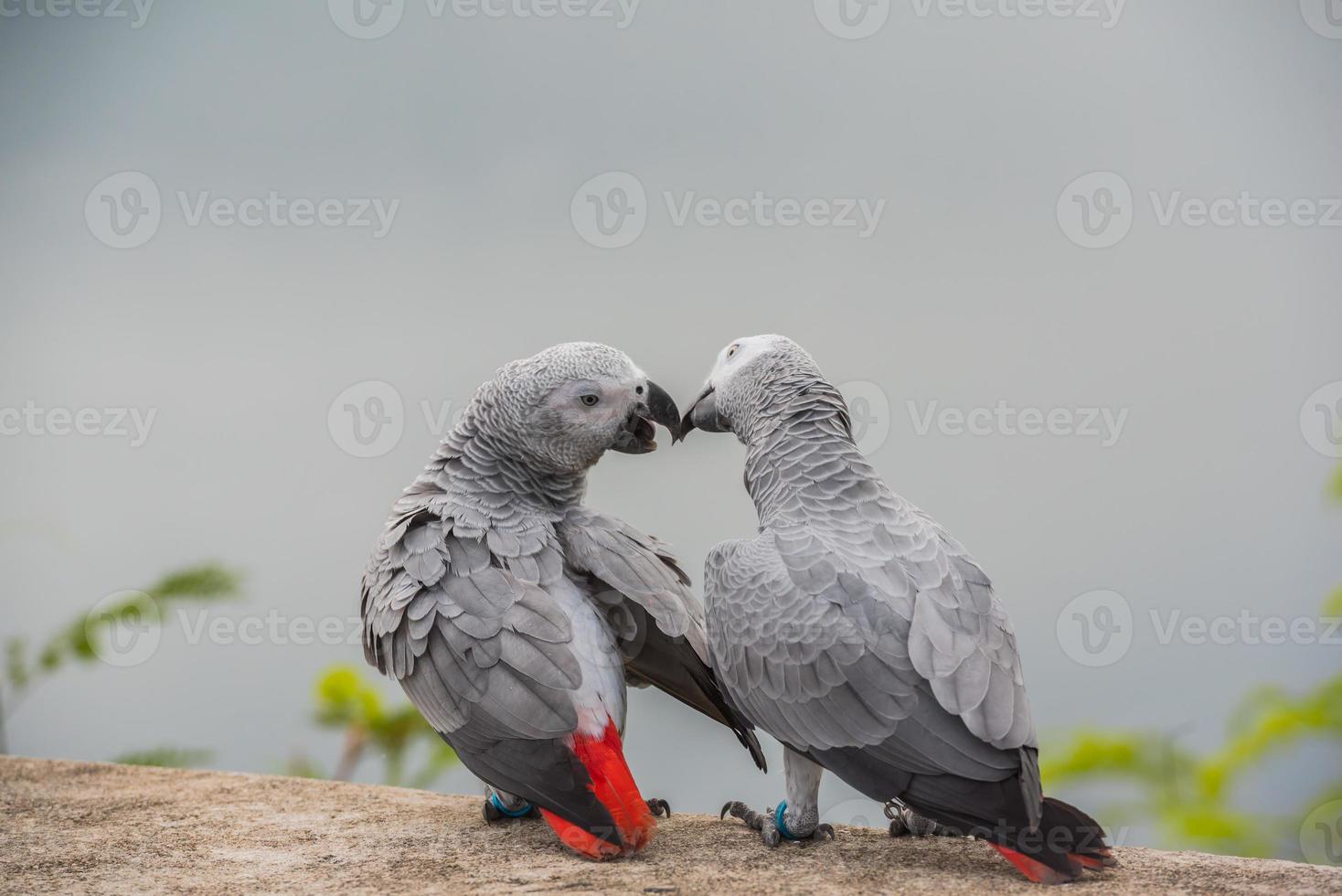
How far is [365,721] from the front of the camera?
2689mm

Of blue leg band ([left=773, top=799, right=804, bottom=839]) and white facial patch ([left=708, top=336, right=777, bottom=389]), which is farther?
white facial patch ([left=708, top=336, right=777, bottom=389])

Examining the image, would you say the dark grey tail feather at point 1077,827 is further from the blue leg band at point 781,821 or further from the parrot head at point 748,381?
the parrot head at point 748,381

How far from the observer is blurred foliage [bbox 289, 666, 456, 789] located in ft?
8.80

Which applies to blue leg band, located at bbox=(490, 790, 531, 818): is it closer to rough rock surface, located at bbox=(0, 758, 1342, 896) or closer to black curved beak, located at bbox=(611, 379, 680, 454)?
rough rock surface, located at bbox=(0, 758, 1342, 896)

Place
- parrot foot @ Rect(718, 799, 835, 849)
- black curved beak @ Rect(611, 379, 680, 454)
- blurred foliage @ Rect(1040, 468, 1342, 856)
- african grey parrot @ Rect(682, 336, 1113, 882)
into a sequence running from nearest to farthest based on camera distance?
african grey parrot @ Rect(682, 336, 1113, 882) < parrot foot @ Rect(718, 799, 835, 849) < black curved beak @ Rect(611, 379, 680, 454) < blurred foliage @ Rect(1040, 468, 1342, 856)

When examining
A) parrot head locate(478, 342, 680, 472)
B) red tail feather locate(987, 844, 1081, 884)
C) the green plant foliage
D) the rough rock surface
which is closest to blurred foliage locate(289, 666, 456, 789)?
the green plant foliage

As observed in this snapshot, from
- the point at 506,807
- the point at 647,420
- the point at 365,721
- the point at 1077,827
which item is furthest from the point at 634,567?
the point at 365,721

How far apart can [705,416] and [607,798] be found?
0.60m

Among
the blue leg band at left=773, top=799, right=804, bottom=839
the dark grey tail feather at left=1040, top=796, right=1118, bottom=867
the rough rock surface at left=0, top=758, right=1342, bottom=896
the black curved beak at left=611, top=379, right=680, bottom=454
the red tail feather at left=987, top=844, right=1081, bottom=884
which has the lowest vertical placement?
the rough rock surface at left=0, top=758, right=1342, bottom=896

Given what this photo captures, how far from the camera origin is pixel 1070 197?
2479mm

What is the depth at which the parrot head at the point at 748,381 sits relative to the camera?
1.49m

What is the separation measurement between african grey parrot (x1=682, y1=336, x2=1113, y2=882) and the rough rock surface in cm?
8

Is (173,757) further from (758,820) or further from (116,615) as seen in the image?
(758,820)

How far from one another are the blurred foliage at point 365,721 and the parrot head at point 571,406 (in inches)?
56.6
